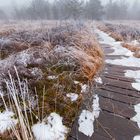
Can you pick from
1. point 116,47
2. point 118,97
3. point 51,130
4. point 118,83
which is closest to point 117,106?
point 118,97

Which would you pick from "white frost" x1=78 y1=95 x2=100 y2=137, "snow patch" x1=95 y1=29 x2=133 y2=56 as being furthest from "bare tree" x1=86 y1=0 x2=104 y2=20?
"white frost" x1=78 y1=95 x2=100 y2=137

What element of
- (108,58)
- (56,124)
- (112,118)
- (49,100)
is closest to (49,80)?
(49,100)

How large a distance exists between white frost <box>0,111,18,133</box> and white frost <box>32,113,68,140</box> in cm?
17

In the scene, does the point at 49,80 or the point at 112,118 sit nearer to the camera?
the point at 112,118

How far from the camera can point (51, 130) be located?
55.7 inches

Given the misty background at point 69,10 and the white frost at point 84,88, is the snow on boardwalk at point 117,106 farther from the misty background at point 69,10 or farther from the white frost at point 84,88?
the misty background at point 69,10

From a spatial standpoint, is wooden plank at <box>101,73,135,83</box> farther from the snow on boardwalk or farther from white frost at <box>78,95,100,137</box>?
white frost at <box>78,95,100,137</box>

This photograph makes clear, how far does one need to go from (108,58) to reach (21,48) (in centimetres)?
179

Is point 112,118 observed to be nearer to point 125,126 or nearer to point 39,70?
point 125,126

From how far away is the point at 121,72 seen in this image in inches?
105

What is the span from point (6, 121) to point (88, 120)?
0.69m

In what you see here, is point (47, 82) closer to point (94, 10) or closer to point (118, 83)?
point (118, 83)

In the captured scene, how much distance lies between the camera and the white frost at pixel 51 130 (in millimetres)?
1352

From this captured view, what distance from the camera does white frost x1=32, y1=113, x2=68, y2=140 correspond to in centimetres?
135
